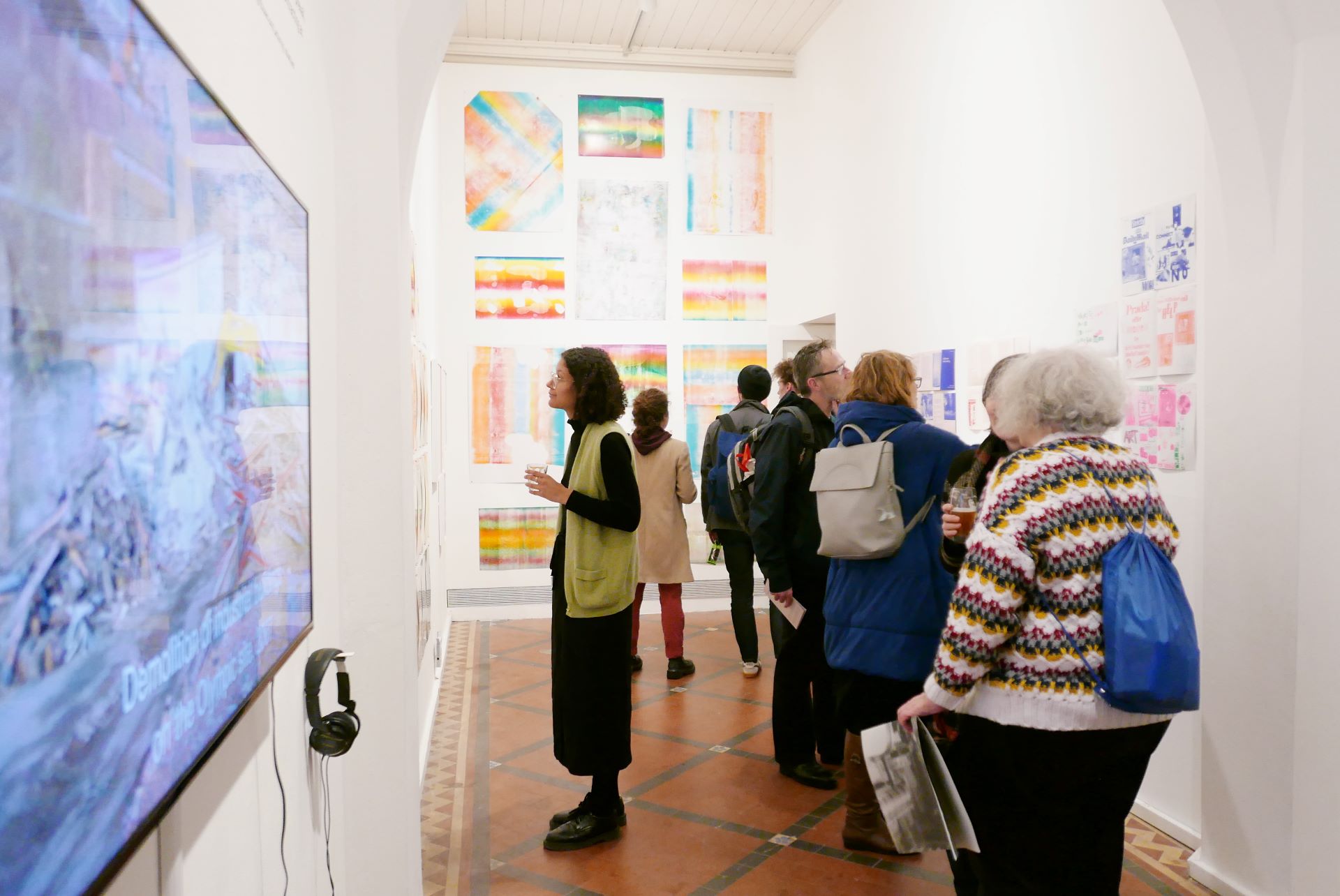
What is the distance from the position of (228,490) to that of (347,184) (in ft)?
4.72

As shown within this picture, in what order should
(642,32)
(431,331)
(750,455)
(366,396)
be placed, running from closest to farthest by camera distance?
(366,396) < (750,455) < (431,331) < (642,32)

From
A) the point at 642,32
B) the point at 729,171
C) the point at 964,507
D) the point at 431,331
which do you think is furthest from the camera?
the point at 729,171

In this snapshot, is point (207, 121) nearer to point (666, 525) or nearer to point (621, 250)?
point (666, 525)

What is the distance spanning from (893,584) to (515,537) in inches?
221

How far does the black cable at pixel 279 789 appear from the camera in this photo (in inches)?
59.0

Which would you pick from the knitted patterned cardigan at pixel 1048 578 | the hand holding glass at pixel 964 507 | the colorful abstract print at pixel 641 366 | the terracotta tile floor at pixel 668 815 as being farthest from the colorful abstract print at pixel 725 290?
the knitted patterned cardigan at pixel 1048 578

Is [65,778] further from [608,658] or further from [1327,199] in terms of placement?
[1327,199]

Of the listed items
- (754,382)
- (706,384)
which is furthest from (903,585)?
(706,384)

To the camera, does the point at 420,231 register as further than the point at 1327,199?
Yes

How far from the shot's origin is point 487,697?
5539 millimetres

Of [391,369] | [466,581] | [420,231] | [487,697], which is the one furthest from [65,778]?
[466,581]

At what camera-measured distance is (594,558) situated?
10.7 feet

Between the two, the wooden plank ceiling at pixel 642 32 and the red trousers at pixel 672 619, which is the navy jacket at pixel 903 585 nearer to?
the red trousers at pixel 672 619

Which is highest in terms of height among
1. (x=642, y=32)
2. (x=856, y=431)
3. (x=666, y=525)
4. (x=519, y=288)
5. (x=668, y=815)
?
(x=642, y=32)
